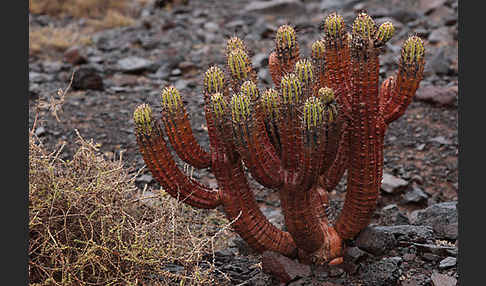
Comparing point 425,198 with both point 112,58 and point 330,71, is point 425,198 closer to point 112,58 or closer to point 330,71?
point 330,71

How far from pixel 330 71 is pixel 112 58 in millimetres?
6986

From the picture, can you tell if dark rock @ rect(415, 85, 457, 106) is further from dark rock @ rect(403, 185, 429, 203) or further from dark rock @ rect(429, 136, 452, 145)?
dark rock @ rect(403, 185, 429, 203)

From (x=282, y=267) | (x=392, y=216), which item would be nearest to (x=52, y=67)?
(x=392, y=216)

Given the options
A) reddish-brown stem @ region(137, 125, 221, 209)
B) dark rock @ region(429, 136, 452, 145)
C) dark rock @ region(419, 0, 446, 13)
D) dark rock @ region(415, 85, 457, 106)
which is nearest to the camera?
reddish-brown stem @ region(137, 125, 221, 209)

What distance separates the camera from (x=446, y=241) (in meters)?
4.58

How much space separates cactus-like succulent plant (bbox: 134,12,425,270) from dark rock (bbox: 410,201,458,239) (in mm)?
867

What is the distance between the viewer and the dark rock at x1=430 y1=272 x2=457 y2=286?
4009 millimetres

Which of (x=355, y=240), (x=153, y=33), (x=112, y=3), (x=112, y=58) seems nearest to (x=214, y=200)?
(x=355, y=240)

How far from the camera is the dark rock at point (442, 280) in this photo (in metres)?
4.01

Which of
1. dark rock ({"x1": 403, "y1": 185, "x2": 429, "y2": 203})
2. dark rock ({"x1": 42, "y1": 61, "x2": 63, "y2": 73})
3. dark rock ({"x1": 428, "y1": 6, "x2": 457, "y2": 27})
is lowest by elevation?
dark rock ({"x1": 403, "y1": 185, "x2": 429, "y2": 203})

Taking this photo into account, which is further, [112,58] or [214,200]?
[112,58]

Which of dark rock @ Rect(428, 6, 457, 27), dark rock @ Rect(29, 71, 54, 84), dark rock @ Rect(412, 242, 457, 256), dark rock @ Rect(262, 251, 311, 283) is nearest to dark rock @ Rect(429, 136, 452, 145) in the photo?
dark rock @ Rect(412, 242, 457, 256)

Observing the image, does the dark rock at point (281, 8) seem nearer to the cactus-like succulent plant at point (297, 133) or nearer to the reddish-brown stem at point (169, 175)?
the cactus-like succulent plant at point (297, 133)

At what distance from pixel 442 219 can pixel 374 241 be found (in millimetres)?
825
